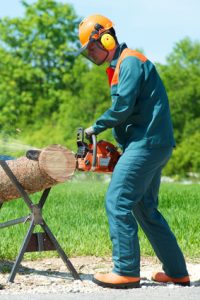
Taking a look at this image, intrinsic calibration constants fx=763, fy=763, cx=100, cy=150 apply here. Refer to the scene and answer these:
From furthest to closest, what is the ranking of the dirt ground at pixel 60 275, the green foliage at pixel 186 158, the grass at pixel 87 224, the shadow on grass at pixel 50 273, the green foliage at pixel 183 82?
the green foliage at pixel 183 82, the green foliage at pixel 186 158, the grass at pixel 87 224, the shadow on grass at pixel 50 273, the dirt ground at pixel 60 275

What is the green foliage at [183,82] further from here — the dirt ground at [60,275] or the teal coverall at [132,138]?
the teal coverall at [132,138]

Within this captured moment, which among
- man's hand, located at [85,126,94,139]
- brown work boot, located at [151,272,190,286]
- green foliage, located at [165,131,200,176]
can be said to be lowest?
green foliage, located at [165,131,200,176]

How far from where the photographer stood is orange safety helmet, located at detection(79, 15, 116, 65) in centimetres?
555

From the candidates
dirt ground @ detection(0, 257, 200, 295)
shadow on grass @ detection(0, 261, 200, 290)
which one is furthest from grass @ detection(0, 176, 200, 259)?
shadow on grass @ detection(0, 261, 200, 290)

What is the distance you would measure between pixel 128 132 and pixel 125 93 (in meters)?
0.34

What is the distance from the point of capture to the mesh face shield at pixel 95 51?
5562 millimetres

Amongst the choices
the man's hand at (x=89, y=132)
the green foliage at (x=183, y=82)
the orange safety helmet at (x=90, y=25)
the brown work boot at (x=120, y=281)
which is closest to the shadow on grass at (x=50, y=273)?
the brown work boot at (x=120, y=281)

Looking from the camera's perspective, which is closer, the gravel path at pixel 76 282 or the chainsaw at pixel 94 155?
the gravel path at pixel 76 282

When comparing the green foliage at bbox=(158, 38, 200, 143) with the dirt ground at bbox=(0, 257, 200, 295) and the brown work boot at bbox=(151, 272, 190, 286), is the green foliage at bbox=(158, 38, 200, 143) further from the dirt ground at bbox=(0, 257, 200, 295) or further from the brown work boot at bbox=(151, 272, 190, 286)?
the brown work boot at bbox=(151, 272, 190, 286)

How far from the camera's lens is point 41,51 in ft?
134

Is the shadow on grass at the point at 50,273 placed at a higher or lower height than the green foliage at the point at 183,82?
lower

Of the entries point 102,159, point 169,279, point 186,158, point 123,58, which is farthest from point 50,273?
point 186,158

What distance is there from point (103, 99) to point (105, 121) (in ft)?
90.9

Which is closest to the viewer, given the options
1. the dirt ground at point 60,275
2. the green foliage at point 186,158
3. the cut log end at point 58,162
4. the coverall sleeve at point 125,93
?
the coverall sleeve at point 125,93
